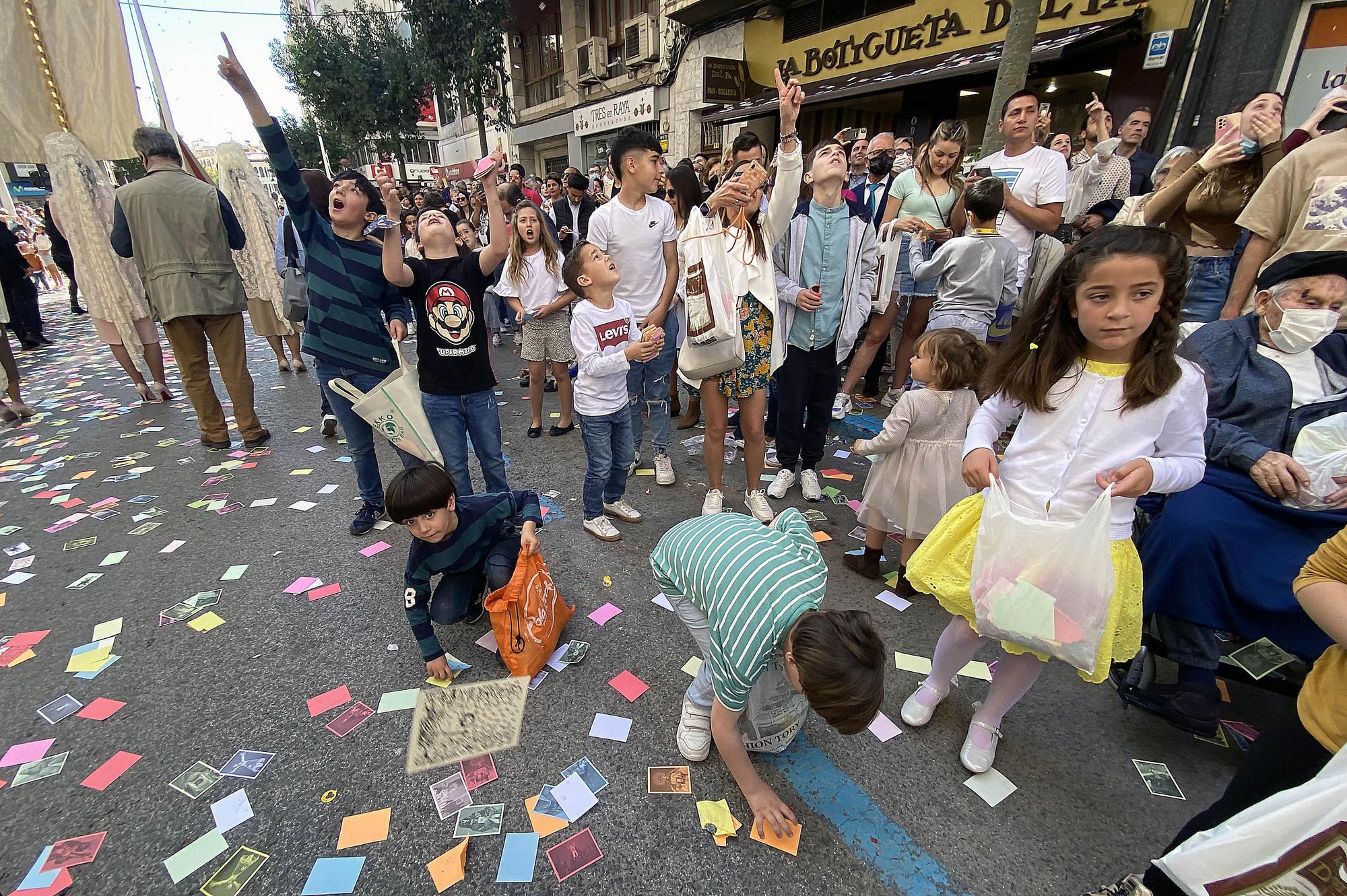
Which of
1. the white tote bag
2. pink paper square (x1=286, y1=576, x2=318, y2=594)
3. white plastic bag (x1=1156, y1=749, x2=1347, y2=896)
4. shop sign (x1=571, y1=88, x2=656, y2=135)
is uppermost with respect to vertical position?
shop sign (x1=571, y1=88, x2=656, y2=135)

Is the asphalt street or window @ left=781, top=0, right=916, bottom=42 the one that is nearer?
the asphalt street

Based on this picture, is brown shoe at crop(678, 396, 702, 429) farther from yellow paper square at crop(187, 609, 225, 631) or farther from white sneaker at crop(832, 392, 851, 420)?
yellow paper square at crop(187, 609, 225, 631)

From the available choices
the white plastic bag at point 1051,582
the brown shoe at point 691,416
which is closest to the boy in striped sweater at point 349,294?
the brown shoe at point 691,416

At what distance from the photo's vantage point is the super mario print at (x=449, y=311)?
9.71ft

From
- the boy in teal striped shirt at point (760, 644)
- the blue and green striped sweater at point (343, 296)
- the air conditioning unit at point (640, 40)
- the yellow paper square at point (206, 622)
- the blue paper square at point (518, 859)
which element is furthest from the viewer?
the air conditioning unit at point (640, 40)

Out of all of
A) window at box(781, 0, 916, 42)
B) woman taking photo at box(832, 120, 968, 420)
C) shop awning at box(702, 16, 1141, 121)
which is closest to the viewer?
woman taking photo at box(832, 120, 968, 420)

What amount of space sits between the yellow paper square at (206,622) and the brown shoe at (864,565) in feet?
10.7

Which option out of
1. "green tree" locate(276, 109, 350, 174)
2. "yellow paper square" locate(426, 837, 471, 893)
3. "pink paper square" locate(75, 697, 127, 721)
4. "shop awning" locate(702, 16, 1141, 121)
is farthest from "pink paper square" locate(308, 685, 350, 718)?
"green tree" locate(276, 109, 350, 174)

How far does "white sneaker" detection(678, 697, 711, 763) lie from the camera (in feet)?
6.56

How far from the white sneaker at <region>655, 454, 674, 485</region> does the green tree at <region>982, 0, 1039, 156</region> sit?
3908 millimetres

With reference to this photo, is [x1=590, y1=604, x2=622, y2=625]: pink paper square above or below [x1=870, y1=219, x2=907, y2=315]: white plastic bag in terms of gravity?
below

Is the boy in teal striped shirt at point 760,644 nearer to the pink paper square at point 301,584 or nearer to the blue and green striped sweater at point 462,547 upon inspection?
the blue and green striped sweater at point 462,547

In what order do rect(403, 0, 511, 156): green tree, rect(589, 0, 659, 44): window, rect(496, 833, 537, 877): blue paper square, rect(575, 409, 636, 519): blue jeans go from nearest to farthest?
rect(496, 833, 537, 877): blue paper square
rect(575, 409, 636, 519): blue jeans
rect(403, 0, 511, 156): green tree
rect(589, 0, 659, 44): window

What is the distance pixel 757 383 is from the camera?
3.34 m
